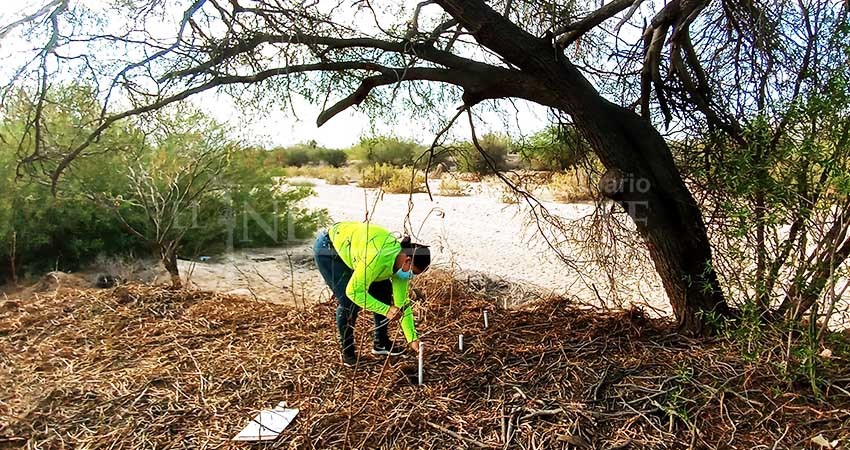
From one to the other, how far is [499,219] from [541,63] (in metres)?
8.94

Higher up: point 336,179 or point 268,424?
point 336,179

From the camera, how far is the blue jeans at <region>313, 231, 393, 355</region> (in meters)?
3.35

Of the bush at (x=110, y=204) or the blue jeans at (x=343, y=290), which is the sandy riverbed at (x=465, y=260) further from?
the bush at (x=110, y=204)

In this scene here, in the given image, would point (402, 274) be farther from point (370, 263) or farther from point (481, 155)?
point (481, 155)

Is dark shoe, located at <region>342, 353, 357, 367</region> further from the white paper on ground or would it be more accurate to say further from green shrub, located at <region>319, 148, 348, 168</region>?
green shrub, located at <region>319, 148, 348, 168</region>

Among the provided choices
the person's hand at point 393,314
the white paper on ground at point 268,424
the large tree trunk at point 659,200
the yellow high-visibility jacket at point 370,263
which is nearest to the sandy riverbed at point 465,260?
the yellow high-visibility jacket at point 370,263

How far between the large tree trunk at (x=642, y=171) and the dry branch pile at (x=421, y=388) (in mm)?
395

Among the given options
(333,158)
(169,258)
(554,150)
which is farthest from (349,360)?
(333,158)

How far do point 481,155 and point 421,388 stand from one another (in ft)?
6.09

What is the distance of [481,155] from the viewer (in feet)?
13.9

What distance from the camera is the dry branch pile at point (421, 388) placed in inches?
104

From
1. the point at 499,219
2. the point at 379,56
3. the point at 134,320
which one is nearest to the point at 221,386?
the point at 134,320

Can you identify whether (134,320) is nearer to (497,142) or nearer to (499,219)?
(497,142)

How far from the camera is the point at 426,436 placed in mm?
2705
